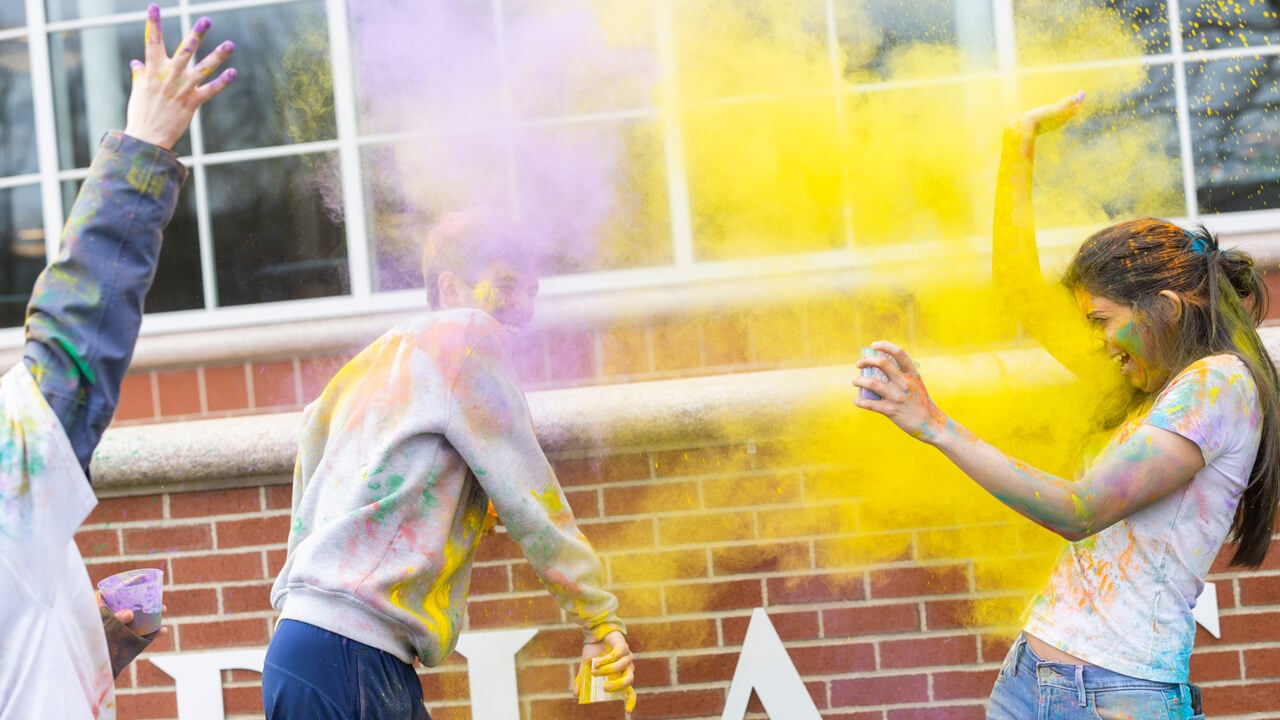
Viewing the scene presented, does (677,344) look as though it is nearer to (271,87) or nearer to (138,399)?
(271,87)

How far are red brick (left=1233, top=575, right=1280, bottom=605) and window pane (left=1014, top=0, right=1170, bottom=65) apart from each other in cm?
168

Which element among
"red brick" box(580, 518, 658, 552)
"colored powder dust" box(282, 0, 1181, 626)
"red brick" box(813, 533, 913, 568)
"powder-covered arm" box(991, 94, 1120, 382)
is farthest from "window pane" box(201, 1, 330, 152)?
"powder-covered arm" box(991, 94, 1120, 382)

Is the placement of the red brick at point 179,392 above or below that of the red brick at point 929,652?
above

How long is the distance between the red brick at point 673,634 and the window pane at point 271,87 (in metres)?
1.97

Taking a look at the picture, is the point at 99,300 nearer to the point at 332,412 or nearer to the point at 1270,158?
the point at 332,412

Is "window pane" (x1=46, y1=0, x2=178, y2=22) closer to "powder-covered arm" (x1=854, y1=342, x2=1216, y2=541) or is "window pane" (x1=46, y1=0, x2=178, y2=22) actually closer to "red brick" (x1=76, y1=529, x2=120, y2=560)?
"red brick" (x1=76, y1=529, x2=120, y2=560)

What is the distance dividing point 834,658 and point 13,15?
12.0 ft

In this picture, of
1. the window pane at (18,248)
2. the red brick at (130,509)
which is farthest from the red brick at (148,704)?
the window pane at (18,248)

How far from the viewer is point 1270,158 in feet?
11.0

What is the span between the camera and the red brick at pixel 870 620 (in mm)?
3396

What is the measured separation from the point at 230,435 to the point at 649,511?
1394mm

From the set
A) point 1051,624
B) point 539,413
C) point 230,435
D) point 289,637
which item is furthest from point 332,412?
point 1051,624

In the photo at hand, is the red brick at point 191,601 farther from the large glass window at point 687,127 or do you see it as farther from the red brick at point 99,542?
the large glass window at point 687,127

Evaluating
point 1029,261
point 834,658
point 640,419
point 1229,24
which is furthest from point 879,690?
point 1229,24
